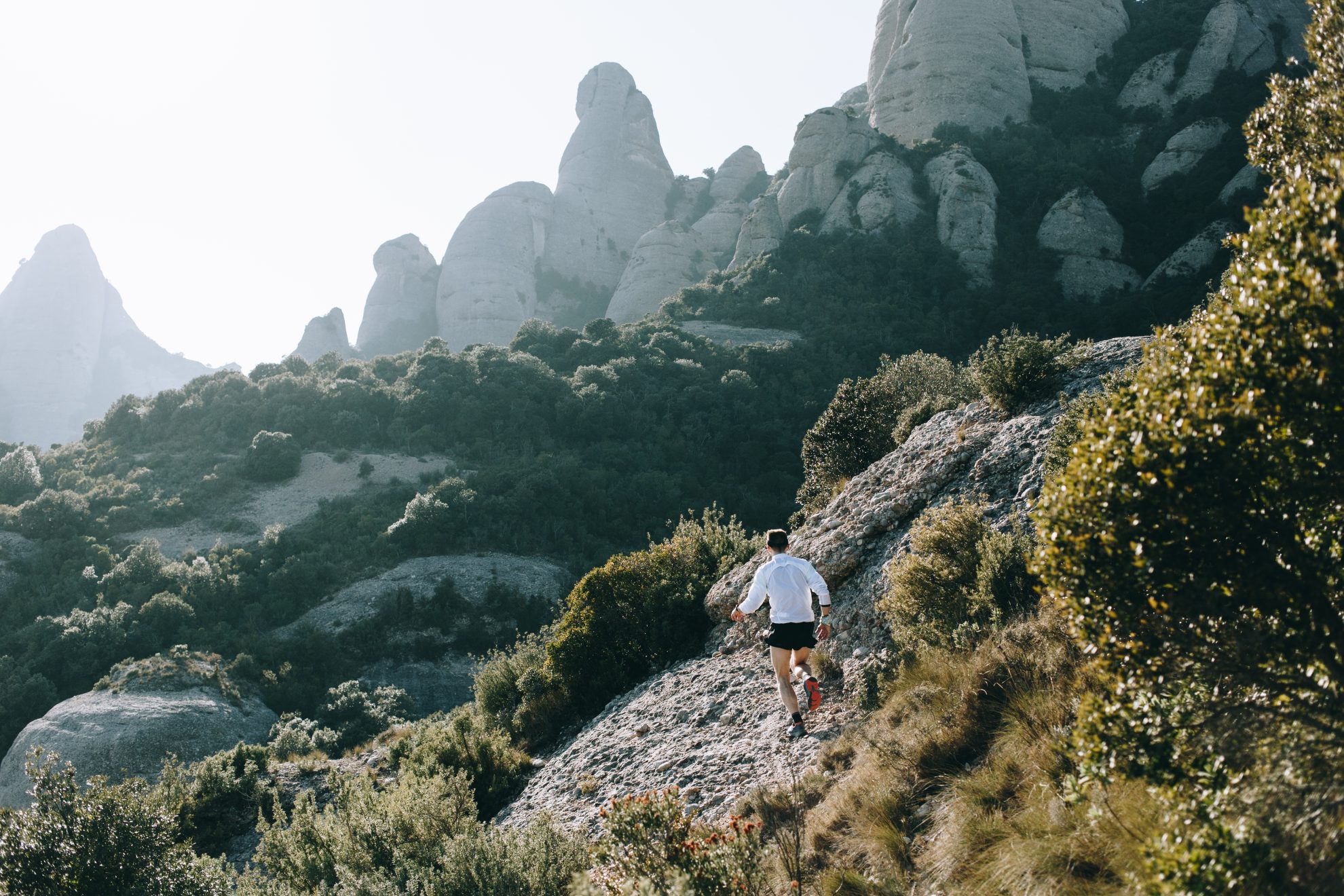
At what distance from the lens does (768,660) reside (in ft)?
29.6

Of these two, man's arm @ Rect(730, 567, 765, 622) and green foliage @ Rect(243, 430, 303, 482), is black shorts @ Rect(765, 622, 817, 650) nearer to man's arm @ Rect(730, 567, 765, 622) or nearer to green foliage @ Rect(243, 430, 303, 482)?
man's arm @ Rect(730, 567, 765, 622)

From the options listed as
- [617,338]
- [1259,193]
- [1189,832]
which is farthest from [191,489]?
[1259,193]

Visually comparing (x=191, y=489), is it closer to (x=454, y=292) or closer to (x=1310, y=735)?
(x=1310, y=735)

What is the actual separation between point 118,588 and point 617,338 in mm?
34294

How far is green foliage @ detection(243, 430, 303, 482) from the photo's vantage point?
128 feet

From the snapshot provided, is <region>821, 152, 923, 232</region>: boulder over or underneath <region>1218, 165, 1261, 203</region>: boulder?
over

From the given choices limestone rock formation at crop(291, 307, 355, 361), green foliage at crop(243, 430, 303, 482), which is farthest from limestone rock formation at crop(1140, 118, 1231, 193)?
limestone rock formation at crop(291, 307, 355, 361)

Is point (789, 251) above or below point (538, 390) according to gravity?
above

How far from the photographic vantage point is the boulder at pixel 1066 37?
198 ft

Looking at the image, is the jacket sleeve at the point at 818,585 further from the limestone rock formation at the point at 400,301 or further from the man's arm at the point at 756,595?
the limestone rock formation at the point at 400,301

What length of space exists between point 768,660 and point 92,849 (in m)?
7.06

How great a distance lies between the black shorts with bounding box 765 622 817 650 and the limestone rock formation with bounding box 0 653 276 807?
15956 millimetres

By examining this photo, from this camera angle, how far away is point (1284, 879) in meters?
2.74

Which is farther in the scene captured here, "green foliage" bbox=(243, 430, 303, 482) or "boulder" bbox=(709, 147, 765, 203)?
"boulder" bbox=(709, 147, 765, 203)
